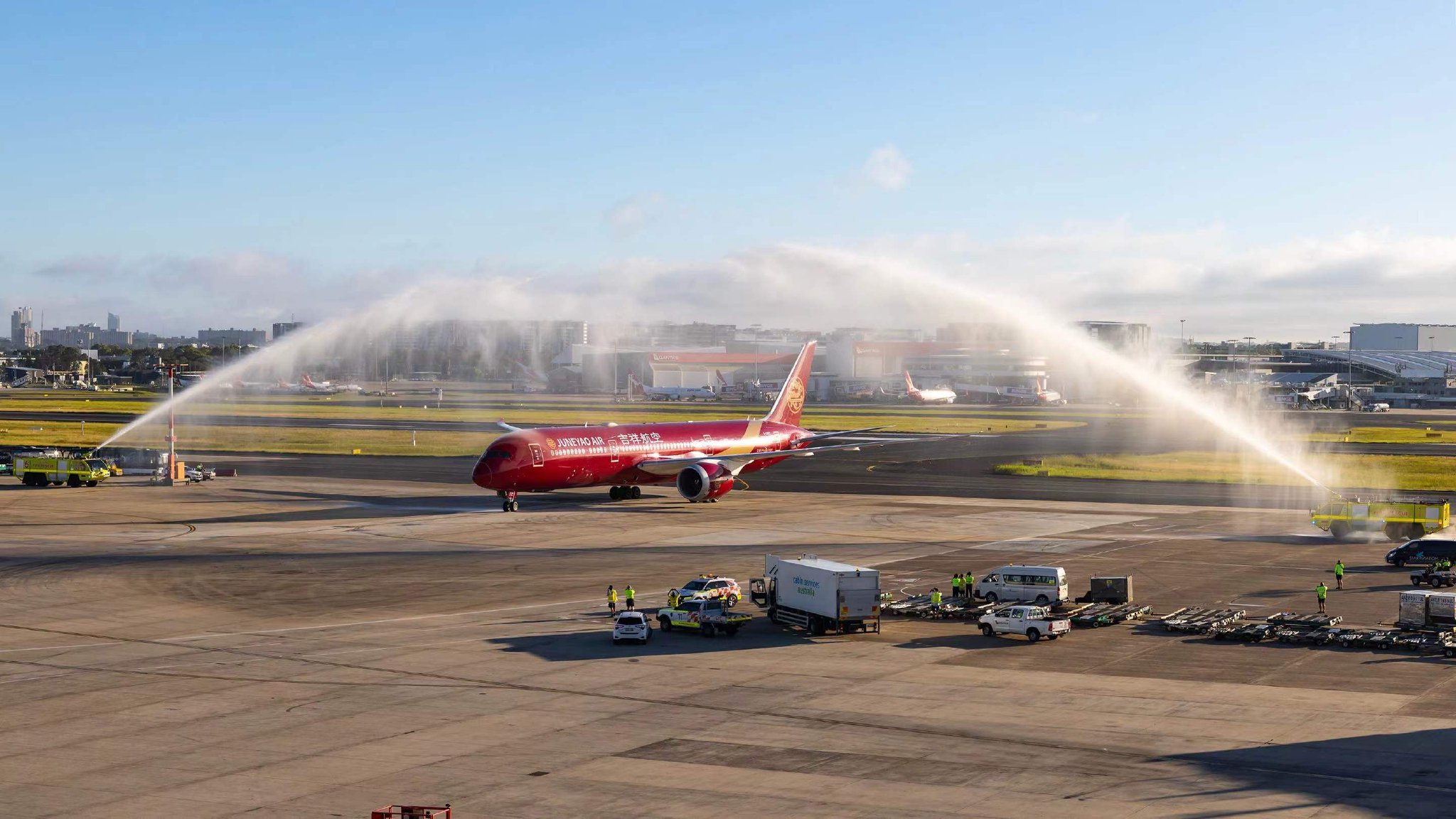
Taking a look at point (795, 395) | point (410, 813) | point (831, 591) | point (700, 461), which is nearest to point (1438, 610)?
point (831, 591)

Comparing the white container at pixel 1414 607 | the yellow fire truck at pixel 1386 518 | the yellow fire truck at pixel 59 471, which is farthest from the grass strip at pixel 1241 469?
the yellow fire truck at pixel 59 471

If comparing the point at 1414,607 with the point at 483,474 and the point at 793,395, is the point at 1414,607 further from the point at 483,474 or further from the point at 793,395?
the point at 793,395

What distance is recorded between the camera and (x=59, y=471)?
104188 mm

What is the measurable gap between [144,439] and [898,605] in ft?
410

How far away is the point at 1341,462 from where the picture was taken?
119062 mm

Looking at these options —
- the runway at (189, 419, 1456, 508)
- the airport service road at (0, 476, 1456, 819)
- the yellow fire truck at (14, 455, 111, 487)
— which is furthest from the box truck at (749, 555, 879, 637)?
the yellow fire truck at (14, 455, 111, 487)

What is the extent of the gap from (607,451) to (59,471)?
4660cm

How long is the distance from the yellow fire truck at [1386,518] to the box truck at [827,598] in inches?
1510

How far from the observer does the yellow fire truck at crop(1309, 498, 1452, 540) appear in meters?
72.1

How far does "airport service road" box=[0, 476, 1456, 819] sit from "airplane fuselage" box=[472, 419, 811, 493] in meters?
15.0

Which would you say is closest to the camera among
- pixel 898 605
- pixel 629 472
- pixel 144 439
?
pixel 898 605

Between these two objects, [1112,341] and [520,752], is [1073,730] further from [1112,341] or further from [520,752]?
[1112,341]

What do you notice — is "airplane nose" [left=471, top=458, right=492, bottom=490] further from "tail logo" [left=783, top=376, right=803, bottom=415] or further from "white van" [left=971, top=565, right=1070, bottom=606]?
"white van" [left=971, top=565, right=1070, bottom=606]

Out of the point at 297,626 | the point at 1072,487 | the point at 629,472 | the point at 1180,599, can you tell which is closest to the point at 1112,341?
the point at 1072,487
